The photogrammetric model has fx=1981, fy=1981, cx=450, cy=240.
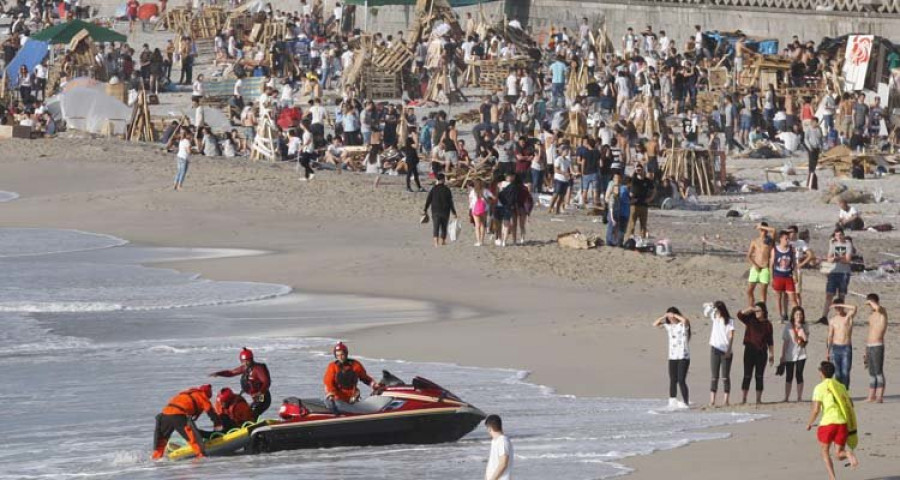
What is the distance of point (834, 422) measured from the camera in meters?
13.8

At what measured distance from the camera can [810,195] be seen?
33.0m

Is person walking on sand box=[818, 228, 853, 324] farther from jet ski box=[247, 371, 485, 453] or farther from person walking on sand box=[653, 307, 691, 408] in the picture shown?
jet ski box=[247, 371, 485, 453]

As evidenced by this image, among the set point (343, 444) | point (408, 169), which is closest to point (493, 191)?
point (408, 169)

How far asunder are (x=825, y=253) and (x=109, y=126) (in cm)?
1873

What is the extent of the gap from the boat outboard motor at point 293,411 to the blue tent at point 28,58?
3176cm

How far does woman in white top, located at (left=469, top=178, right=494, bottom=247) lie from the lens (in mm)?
26984

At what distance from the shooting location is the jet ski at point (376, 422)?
16.1 metres

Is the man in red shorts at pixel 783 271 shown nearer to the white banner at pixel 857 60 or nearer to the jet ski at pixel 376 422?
the jet ski at pixel 376 422

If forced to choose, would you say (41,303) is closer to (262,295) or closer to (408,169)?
(262,295)

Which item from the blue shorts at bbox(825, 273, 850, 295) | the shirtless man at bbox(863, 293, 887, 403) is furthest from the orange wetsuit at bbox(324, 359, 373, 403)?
the blue shorts at bbox(825, 273, 850, 295)

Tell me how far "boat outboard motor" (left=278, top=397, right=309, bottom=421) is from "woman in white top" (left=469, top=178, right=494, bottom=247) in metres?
11.0

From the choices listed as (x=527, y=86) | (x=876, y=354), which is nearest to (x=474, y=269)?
(x=876, y=354)

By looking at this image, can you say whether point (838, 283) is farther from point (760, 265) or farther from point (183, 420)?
point (183, 420)

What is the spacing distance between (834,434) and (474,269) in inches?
494
